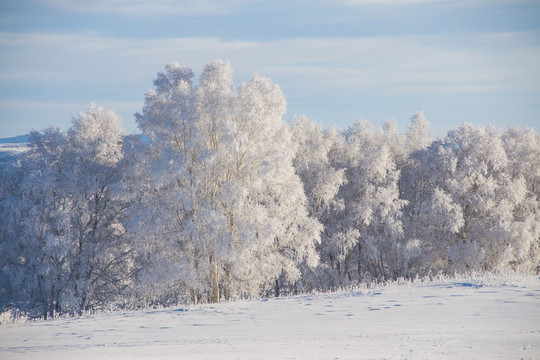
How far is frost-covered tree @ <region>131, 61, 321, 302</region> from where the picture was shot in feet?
96.8

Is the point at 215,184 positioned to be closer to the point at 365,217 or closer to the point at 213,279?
the point at 213,279

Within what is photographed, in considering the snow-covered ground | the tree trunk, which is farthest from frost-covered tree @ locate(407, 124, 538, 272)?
the snow-covered ground

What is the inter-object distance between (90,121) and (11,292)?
14.2 metres

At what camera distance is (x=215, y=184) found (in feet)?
105

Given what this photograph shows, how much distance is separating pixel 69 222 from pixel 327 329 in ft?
Result: 85.7

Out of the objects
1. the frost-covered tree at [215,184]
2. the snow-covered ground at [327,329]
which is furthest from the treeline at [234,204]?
the snow-covered ground at [327,329]

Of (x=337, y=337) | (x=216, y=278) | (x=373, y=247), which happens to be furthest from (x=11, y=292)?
(x=337, y=337)

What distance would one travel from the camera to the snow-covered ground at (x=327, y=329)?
35.4 feet

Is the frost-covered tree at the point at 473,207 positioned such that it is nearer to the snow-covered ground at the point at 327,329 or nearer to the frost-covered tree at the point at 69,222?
the snow-covered ground at the point at 327,329

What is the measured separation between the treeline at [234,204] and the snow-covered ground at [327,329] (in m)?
12.2

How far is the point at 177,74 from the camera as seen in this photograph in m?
32.9

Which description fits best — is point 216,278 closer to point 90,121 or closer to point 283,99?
point 283,99

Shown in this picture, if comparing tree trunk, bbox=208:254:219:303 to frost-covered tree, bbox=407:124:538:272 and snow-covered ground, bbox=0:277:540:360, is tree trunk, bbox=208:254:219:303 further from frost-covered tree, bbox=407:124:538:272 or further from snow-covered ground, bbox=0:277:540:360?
frost-covered tree, bbox=407:124:538:272

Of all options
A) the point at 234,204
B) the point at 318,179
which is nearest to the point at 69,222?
the point at 234,204
